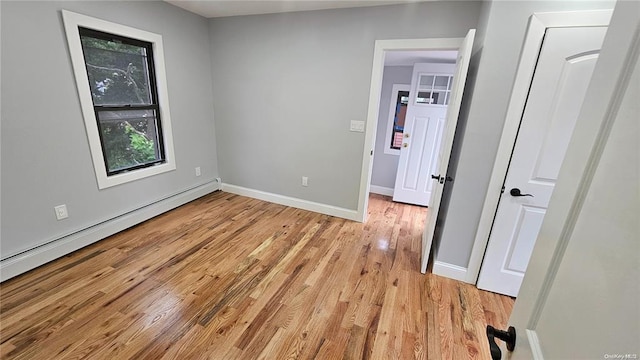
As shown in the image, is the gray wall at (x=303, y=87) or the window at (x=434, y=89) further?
the window at (x=434, y=89)

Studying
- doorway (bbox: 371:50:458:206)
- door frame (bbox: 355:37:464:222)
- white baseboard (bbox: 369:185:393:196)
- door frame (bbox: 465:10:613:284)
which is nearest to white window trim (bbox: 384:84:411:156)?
doorway (bbox: 371:50:458:206)

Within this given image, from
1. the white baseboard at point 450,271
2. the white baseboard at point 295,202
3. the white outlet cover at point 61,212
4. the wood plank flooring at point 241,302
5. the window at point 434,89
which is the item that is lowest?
the wood plank flooring at point 241,302

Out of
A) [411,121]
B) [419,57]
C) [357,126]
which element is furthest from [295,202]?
[419,57]

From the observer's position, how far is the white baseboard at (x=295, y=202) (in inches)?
131

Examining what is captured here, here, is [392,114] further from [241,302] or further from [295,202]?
[241,302]

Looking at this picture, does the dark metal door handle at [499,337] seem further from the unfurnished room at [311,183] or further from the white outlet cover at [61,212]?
the white outlet cover at [61,212]

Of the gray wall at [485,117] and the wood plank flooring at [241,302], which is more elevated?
the gray wall at [485,117]

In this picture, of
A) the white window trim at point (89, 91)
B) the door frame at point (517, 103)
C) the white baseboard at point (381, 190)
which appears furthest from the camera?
the white baseboard at point (381, 190)

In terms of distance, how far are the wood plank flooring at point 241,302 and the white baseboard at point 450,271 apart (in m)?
0.08

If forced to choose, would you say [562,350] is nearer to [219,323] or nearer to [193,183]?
[219,323]

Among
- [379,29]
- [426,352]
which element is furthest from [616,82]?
[379,29]

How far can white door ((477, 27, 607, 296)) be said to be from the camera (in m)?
1.59

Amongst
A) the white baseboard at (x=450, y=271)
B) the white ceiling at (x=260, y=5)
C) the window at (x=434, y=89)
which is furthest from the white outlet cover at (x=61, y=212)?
the window at (x=434, y=89)

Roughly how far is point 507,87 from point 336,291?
193 centimetres
